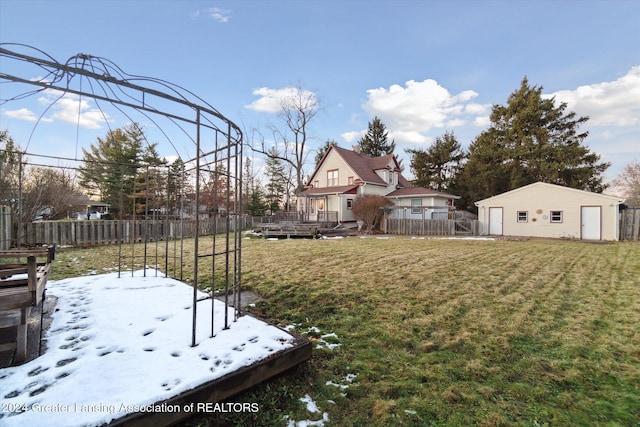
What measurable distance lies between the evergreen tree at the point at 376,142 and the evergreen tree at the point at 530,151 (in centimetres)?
1154

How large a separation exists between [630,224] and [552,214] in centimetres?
321

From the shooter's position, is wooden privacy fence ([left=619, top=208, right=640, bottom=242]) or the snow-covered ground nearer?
the snow-covered ground

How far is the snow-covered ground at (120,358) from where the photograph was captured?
1.68m

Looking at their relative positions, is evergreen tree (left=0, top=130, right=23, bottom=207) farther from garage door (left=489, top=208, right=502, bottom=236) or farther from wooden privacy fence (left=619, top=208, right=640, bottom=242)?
wooden privacy fence (left=619, top=208, right=640, bottom=242)

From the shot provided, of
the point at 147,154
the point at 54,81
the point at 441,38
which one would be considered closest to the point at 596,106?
the point at 441,38

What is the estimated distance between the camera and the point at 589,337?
317 cm

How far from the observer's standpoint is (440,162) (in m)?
29.1

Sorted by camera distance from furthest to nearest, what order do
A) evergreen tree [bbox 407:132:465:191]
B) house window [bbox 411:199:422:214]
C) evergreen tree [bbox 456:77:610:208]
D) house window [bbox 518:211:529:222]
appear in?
evergreen tree [bbox 407:132:465:191]
evergreen tree [bbox 456:77:610:208]
house window [bbox 411:199:422:214]
house window [bbox 518:211:529:222]

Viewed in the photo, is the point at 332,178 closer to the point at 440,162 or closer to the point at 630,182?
the point at 440,162

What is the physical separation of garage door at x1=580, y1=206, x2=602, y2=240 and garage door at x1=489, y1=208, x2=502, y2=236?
4034mm

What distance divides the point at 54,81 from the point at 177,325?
2.50 m

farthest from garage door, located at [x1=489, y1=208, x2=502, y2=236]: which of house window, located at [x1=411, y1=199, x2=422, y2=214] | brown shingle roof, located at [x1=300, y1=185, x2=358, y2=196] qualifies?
brown shingle roof, located at [x1=300, y1=185, x2=358, y2=196]

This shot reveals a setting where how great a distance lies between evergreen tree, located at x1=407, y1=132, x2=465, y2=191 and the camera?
1126 inches

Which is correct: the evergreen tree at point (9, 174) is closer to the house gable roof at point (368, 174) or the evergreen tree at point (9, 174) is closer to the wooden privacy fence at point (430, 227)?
the house gable roof at point (368, 174)
